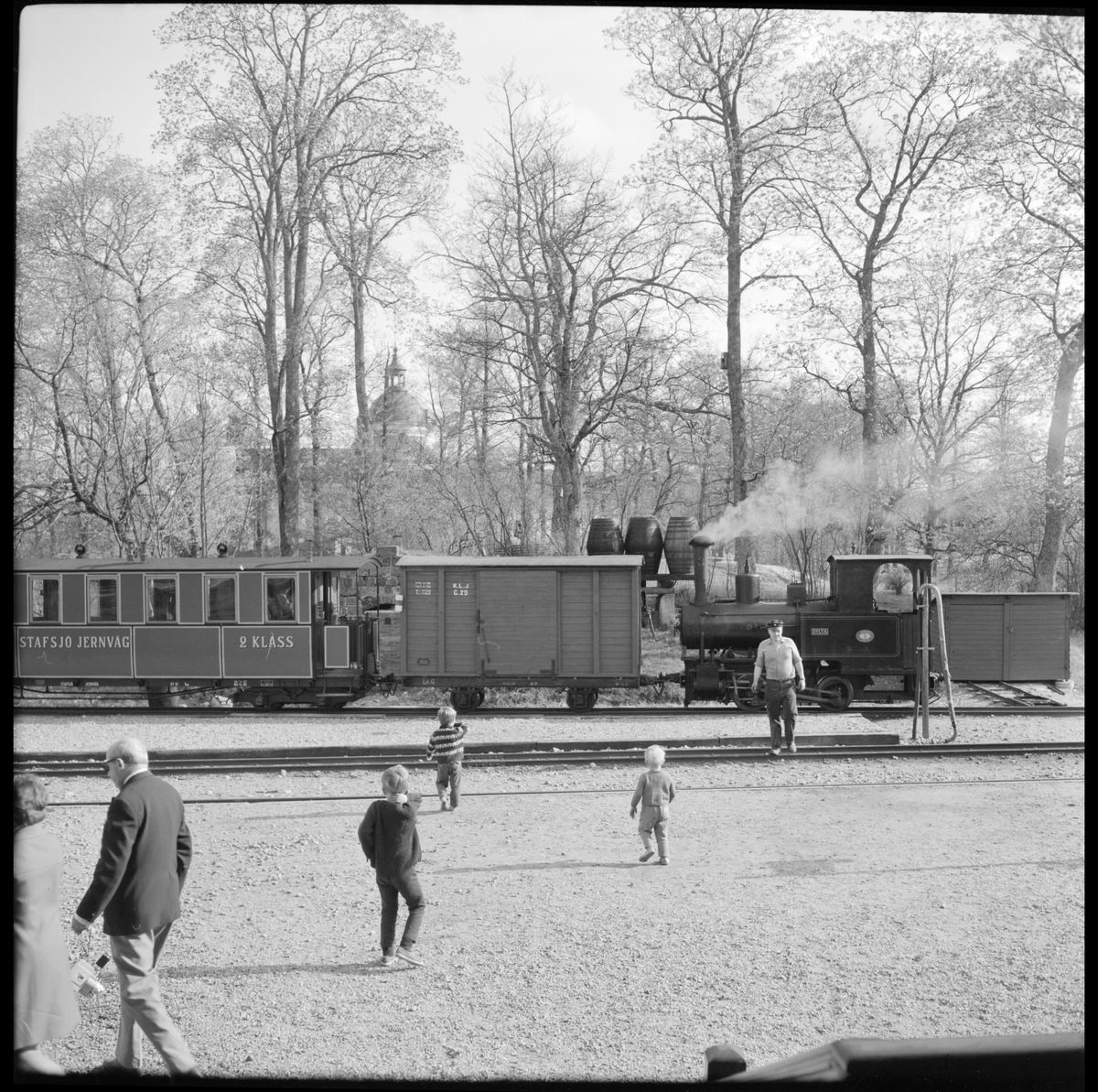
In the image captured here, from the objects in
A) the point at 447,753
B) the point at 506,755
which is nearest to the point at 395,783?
the point at 447,753

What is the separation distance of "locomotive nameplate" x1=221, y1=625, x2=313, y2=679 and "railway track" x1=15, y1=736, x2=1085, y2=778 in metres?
3.86

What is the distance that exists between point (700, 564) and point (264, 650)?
7231 mm

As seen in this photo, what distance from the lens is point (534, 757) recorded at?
35.0ft

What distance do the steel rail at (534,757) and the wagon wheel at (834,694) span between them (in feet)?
11.2

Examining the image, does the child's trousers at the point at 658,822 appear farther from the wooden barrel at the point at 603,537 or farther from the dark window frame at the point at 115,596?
the dark window frame at the point at 115,596

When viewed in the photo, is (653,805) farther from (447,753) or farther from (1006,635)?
(1006,635)

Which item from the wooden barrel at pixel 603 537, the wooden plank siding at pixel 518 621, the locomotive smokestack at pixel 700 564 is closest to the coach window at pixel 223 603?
the wooden plank siding at pixel 518 621

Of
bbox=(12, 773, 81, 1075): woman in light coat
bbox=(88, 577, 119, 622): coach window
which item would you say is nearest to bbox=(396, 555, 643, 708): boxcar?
bbox=(88, 577, 119, 622): coach window

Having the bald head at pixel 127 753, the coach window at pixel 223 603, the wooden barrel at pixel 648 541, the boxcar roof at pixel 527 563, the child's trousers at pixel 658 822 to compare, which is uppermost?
the wooden barrel at pixel 648 541

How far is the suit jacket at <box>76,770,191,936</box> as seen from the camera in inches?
153

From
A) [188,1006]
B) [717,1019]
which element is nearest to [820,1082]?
[717,1019]

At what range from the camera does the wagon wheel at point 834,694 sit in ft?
47.4

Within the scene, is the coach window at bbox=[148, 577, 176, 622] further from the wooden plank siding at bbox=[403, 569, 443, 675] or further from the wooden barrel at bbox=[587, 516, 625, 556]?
the wooden barrel at bbox=[587, 516, 625, 556]

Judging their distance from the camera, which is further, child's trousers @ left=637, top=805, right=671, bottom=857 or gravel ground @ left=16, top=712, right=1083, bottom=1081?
child's trousers @ left=637, top=805, right=671, bottom=857
